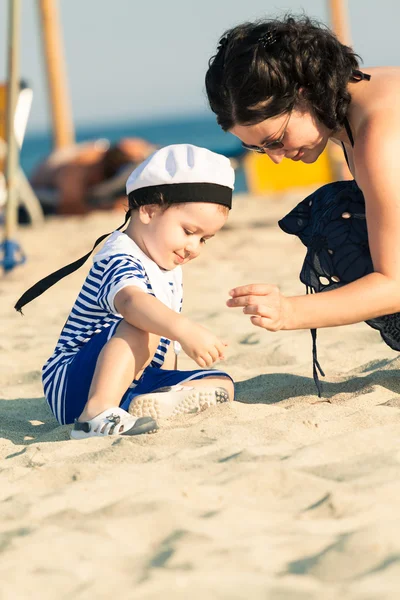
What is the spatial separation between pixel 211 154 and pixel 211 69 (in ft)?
1.02

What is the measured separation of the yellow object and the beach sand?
8245 millimetres

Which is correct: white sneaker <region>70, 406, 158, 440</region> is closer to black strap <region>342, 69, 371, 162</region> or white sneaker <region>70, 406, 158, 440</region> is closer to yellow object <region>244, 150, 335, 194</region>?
black strap <region>342, 69, 371, 162</region>

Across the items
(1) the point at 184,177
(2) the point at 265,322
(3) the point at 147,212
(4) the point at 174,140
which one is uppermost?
(1) the point at 184,177

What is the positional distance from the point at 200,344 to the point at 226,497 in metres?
0.55

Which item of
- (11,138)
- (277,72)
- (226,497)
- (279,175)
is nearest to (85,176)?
(279,175)

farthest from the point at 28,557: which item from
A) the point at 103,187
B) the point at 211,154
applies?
the point at 103,187

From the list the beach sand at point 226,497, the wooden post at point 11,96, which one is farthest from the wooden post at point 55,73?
the beach sand at point 226,497

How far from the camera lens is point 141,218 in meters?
2.78

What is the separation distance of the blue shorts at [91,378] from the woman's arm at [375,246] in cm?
57

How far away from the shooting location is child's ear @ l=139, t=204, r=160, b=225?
2.77 meters

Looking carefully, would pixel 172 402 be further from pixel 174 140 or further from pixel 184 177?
pixel 174 140

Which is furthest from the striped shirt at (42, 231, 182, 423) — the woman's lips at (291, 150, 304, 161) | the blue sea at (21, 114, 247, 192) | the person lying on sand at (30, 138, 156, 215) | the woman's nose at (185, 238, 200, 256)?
the person lying on sand at (30, 138, 156, 215)

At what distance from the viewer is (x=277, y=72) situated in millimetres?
2402

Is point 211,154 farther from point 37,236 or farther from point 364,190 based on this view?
point 37,236
